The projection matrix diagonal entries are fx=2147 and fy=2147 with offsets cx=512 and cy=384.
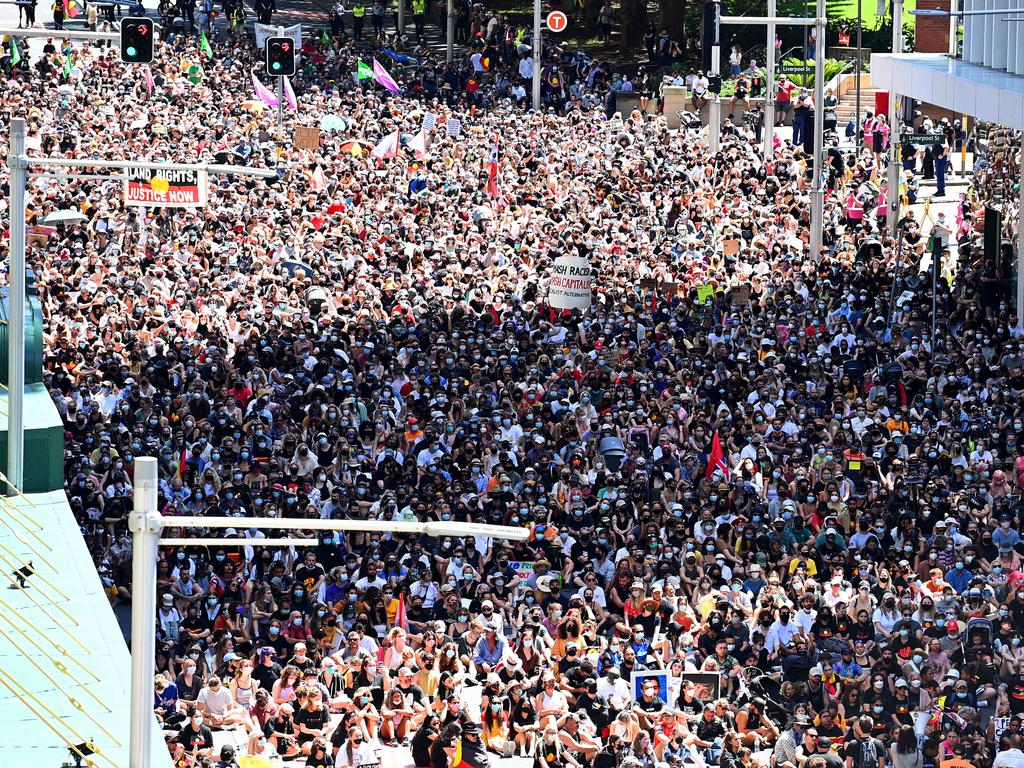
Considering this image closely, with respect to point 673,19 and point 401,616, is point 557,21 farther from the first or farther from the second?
point 401,616

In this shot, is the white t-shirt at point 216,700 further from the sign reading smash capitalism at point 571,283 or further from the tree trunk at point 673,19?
the tree trunk at point 673,19

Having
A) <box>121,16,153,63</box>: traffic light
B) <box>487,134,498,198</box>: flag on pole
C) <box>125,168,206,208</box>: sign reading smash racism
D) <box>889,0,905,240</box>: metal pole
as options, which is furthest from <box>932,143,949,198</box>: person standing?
<box>121,16,153,63</box>: traffic light

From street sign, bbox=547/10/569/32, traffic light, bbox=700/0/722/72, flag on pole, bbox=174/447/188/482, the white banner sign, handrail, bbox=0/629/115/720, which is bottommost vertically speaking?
handrail, bbox=0/629/115/720

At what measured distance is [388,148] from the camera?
4388 centimetres

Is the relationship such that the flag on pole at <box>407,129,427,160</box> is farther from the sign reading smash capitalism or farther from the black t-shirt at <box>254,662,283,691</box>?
the black t-shirt at <box>254,662,283,691</box>

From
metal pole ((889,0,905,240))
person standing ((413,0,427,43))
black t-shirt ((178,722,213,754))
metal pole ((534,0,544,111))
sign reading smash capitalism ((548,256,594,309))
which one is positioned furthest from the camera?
person standing ((413,0,427,43))

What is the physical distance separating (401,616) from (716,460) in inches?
214

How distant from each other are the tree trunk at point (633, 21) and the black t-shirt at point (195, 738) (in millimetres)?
52828

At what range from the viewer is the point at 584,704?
1894 centimetres

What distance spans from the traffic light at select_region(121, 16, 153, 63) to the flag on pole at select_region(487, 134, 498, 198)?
52.7ft

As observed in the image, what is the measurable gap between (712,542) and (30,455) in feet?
23.2

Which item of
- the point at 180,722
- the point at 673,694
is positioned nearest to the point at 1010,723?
the point at 673,694

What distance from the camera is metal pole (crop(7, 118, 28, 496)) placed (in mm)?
19953

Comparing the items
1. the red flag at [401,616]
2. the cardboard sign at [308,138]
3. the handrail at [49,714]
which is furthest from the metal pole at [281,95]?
the handrail at [49,714]
